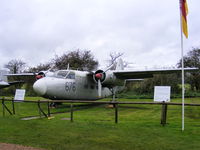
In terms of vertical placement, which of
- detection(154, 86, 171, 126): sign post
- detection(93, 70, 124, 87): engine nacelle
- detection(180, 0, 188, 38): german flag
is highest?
detection(180, 0, 188, 38): german flag

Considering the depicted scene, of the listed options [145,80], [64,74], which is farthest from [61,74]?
[145,80]

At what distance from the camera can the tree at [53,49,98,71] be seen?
40281 millimetres

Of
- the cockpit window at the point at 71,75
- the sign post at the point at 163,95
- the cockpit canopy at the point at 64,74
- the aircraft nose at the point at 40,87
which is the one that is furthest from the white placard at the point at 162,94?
the cockpit window at the point at 71,75

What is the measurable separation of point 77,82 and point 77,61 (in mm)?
23901

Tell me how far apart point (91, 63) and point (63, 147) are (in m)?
37.8

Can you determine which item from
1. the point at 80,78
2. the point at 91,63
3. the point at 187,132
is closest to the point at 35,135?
the point at 187,132

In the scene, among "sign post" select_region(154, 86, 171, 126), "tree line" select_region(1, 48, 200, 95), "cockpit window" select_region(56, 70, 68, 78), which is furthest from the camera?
"tree line" select_region(1, 48, 200, 95)

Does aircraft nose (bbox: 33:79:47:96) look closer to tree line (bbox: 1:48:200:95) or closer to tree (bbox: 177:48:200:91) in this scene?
tree line (bbox: 1:48:200:95)

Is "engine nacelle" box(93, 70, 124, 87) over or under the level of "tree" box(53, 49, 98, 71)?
under

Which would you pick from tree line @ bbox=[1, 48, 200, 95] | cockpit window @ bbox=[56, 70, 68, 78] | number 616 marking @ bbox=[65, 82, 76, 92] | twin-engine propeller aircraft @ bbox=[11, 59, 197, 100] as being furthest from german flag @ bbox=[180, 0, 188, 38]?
tree line @ bbox=[1, 48, 200, 95]

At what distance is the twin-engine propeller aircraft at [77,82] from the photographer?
1433 cm

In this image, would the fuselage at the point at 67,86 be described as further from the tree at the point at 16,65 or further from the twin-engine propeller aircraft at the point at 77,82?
the tree at the point at 16,65

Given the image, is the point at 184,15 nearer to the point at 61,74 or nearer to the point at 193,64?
the point at 61,74

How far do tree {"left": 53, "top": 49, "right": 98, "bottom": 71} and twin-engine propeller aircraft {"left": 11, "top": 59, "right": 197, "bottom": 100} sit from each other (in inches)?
811
